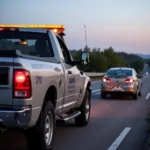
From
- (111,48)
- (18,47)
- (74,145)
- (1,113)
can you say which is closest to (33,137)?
(1,113)

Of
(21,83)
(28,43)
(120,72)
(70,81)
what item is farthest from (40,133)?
(120,72)

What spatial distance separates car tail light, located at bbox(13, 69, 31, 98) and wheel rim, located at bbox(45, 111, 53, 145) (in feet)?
3.70

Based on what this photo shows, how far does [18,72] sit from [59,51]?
2.38 meters

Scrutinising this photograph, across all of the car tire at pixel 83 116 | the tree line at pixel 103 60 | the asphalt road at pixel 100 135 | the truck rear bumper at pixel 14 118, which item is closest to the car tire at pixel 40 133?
the truck rear bumper at pixel 14 118

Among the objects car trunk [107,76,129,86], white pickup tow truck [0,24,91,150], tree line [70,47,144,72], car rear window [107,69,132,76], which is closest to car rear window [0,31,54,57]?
white pickup tow truck [0,24,91,150]

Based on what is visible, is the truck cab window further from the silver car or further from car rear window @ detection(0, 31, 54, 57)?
the silver car

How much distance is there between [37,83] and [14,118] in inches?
26.4

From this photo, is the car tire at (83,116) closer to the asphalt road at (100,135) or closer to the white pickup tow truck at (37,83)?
the asphalt road at (100,135)

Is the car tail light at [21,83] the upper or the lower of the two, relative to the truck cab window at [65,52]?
lower

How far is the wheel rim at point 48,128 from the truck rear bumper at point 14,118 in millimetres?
995

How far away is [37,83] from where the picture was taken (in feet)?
19.2

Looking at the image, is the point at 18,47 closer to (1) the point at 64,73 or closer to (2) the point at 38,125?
(1) the point at 64,73

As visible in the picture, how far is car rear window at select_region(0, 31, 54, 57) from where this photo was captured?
295 inches

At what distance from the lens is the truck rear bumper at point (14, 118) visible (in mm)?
5465
